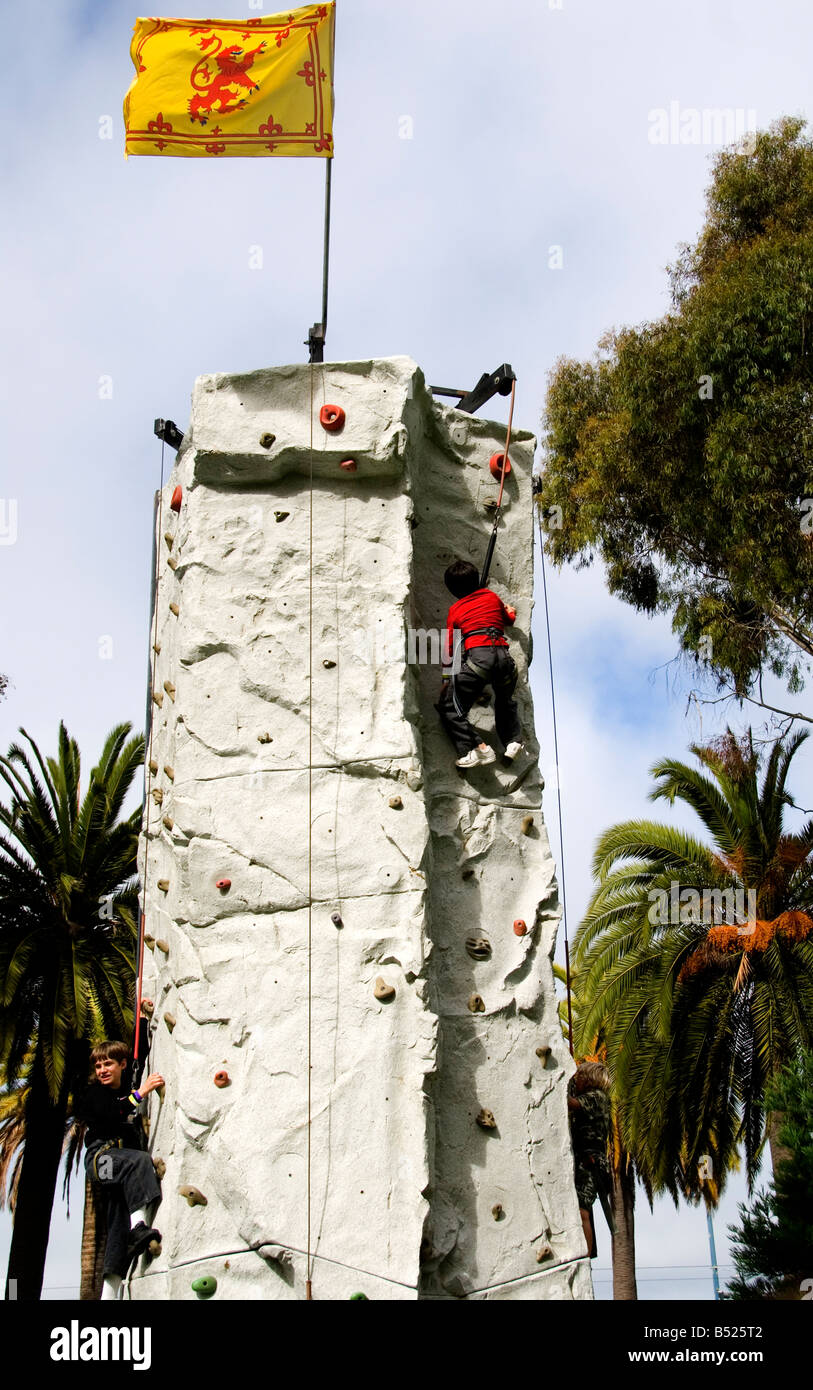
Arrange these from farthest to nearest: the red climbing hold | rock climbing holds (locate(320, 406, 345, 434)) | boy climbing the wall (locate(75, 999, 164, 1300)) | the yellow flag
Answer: the yellow flag
the red climbing hold
rock climbing holds (locate(320, 406, 345, 434))
boy climbing the wall (locate(75, 999, 164, 1300))

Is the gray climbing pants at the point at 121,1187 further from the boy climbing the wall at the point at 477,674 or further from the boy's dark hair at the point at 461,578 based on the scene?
the boy's dark hair at the point at 461,578

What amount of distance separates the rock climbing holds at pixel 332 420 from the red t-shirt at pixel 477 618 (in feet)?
Answer: 4.78

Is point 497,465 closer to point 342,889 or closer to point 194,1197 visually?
point 342,889

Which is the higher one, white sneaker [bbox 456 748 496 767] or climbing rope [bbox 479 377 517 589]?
climbing rope [bbox 479 377 517 589]

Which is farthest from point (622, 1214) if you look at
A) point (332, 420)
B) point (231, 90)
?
point (231, 90)

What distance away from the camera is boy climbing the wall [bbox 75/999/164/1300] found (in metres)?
8.02

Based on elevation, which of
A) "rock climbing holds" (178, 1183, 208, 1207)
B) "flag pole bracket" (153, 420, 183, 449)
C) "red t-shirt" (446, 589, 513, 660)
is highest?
"flag pole bracket" (153, 420, 183, 449)

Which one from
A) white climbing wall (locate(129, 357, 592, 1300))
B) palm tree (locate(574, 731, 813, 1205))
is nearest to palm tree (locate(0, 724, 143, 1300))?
palm tree (locate(574, 731, 813, 1205))

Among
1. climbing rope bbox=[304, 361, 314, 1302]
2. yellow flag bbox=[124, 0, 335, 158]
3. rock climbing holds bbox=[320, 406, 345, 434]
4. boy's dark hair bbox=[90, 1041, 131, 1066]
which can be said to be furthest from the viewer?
yellow flag bbox=[124, 0, 335, 158]

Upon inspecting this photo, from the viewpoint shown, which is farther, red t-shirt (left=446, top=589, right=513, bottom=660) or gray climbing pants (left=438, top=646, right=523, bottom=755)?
red t-shirt (left=446, top=589, right=513, bottom=660)

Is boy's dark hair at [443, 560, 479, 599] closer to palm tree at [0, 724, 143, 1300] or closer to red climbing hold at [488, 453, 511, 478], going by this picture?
red climbing hold at [488, 453, 511, 478]

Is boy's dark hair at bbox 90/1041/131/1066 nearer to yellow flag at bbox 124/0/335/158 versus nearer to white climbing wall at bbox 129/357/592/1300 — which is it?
white climbing wall at bbox 129/357/592/1300

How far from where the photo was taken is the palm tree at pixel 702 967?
18.6 meters

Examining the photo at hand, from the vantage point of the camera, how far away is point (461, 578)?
977cm
